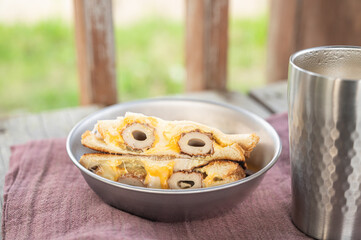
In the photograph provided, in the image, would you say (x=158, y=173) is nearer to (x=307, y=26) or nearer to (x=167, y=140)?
(x=167, y=140)

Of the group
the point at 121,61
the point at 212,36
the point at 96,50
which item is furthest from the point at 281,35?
the point at 121,61

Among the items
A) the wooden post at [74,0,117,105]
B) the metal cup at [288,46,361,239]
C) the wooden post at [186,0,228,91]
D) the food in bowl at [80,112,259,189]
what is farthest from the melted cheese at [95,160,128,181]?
the wooden post at [186,0,228,91]

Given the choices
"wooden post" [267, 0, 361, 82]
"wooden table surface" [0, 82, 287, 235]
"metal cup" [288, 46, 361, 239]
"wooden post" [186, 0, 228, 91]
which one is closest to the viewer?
"metal cup" [288, 46, 361, 239]

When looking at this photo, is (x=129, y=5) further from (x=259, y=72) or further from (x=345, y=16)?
(x=345, y=16)

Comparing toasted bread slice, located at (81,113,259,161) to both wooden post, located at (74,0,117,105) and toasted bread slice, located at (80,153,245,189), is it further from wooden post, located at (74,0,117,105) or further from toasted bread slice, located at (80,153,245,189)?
wooden post, located at (74,0,117,105)

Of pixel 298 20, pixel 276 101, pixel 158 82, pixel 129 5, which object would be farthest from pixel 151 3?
pixel 276 101
